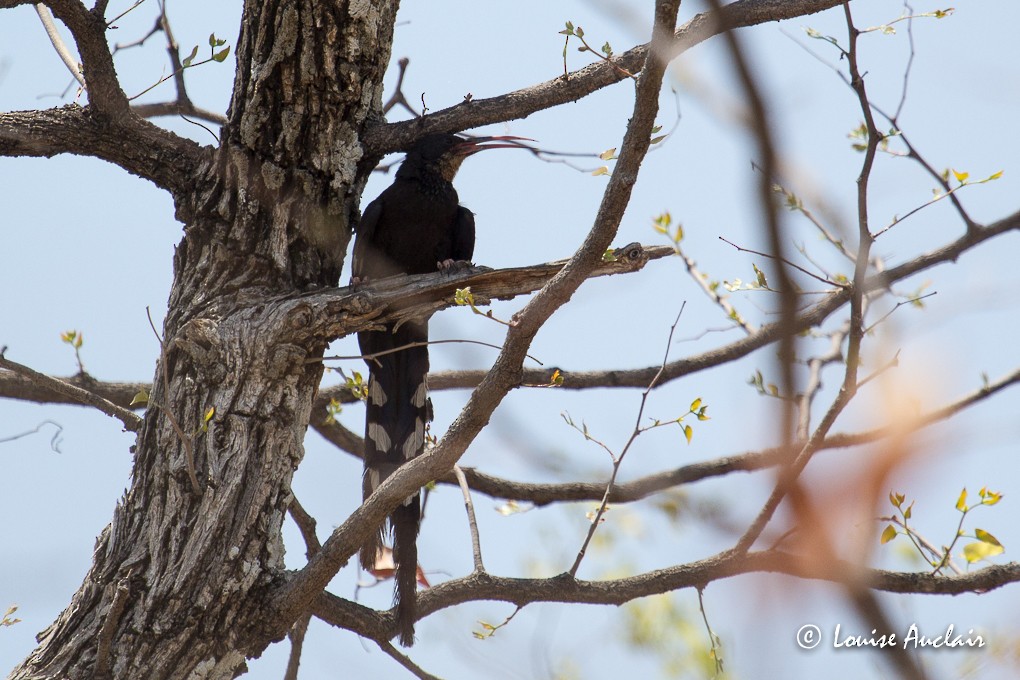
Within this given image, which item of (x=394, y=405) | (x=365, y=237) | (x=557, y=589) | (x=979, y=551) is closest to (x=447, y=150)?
(x=365, y=237)

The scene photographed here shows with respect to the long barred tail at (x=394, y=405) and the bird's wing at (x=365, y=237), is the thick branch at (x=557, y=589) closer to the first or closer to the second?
the long barred tail at (x=394, y=405)

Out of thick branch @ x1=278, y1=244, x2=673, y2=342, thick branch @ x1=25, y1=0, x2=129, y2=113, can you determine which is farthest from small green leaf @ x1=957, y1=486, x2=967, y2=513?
thick branch @ x1=25, y1=0, x2=129, y2=113

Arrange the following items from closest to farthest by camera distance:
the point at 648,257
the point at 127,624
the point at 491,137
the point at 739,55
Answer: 1. the point at 739,55
2. the point at 127,624
3. the point at 648,257
4. the point at 491,137

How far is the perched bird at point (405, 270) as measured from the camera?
3635 millimetres

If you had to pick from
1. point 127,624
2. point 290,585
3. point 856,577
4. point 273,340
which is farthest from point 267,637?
point 856,577

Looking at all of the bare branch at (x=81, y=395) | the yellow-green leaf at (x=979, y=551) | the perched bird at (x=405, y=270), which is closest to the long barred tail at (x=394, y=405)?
the perched bird at (x=405, y=270)

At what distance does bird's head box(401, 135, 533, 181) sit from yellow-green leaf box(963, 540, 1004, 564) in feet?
7.93

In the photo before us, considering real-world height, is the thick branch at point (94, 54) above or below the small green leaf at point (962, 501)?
above

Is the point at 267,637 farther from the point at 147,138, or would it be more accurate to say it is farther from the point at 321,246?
the point at 147,138

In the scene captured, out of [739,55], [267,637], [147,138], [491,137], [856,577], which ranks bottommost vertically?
[856,577]

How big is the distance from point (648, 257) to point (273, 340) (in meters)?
1.21

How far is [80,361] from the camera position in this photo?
13.5 feet

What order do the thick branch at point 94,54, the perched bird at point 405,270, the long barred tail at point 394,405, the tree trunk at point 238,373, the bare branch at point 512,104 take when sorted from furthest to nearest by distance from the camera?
1. the long barred tail at point 394,405
2. the perched bird at point 405,270
3. the bare branch at point 512,104
4. the thick branch at point 94,54
5. the tree trunk at point 238,373

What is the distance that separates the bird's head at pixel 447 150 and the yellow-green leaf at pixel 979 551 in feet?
7.93
